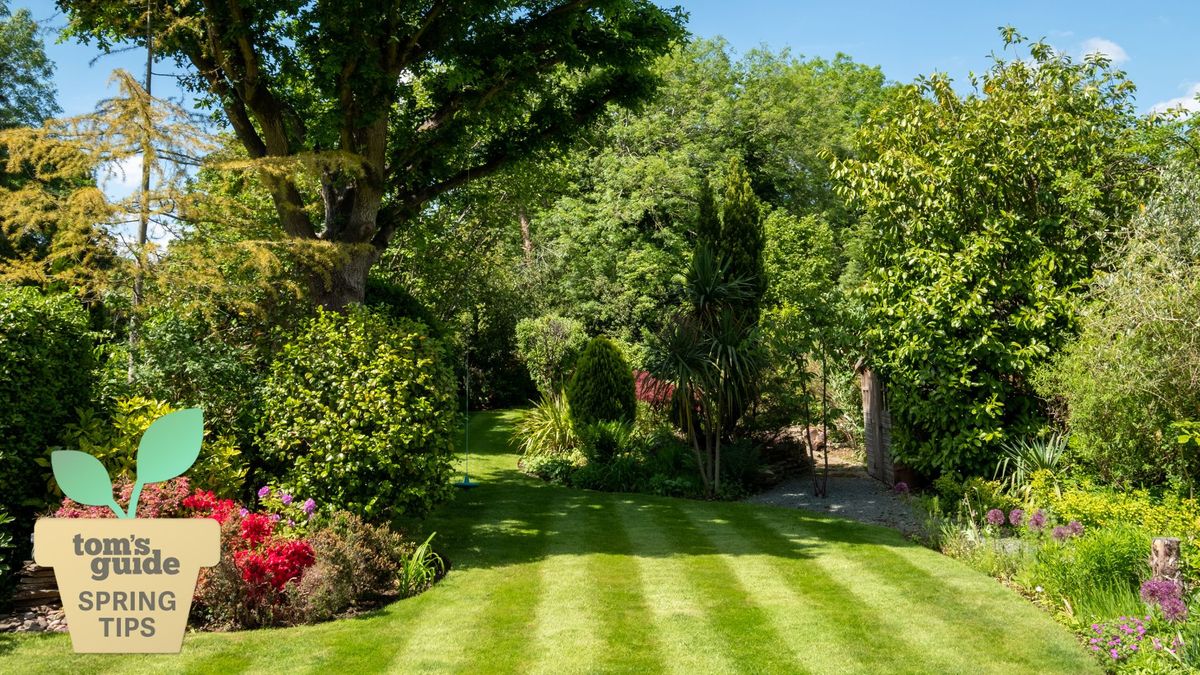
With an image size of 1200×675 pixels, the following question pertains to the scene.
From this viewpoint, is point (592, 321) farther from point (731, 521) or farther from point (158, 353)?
point (158, 353)

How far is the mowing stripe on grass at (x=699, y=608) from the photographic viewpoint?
259 inches

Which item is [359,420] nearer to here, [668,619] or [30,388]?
[30,388]

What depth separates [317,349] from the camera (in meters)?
9.73

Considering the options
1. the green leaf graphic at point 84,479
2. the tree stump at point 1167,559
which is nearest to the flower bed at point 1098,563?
Result: the tree stump at point 1167,559

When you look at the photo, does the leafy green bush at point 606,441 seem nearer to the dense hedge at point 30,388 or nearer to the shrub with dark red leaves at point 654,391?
the shrub with dark red leaves at point 654,391

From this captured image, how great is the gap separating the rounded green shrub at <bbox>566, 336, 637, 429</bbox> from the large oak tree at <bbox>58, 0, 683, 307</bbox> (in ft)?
15.1

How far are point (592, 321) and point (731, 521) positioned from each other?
12.4m

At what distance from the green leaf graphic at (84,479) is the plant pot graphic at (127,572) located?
442mm

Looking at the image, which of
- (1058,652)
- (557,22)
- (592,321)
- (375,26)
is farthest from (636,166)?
(1058,652)

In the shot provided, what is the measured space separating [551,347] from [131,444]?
13.8 m

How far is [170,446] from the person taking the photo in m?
5.09

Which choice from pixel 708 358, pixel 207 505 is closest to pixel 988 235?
pixel 708 358

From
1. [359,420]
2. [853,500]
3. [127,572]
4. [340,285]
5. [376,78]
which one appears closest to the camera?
[127,572]

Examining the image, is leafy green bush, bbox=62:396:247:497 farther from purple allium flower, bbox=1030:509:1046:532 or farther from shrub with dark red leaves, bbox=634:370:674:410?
purple allium flower, bbox=1030:509:1046:532
